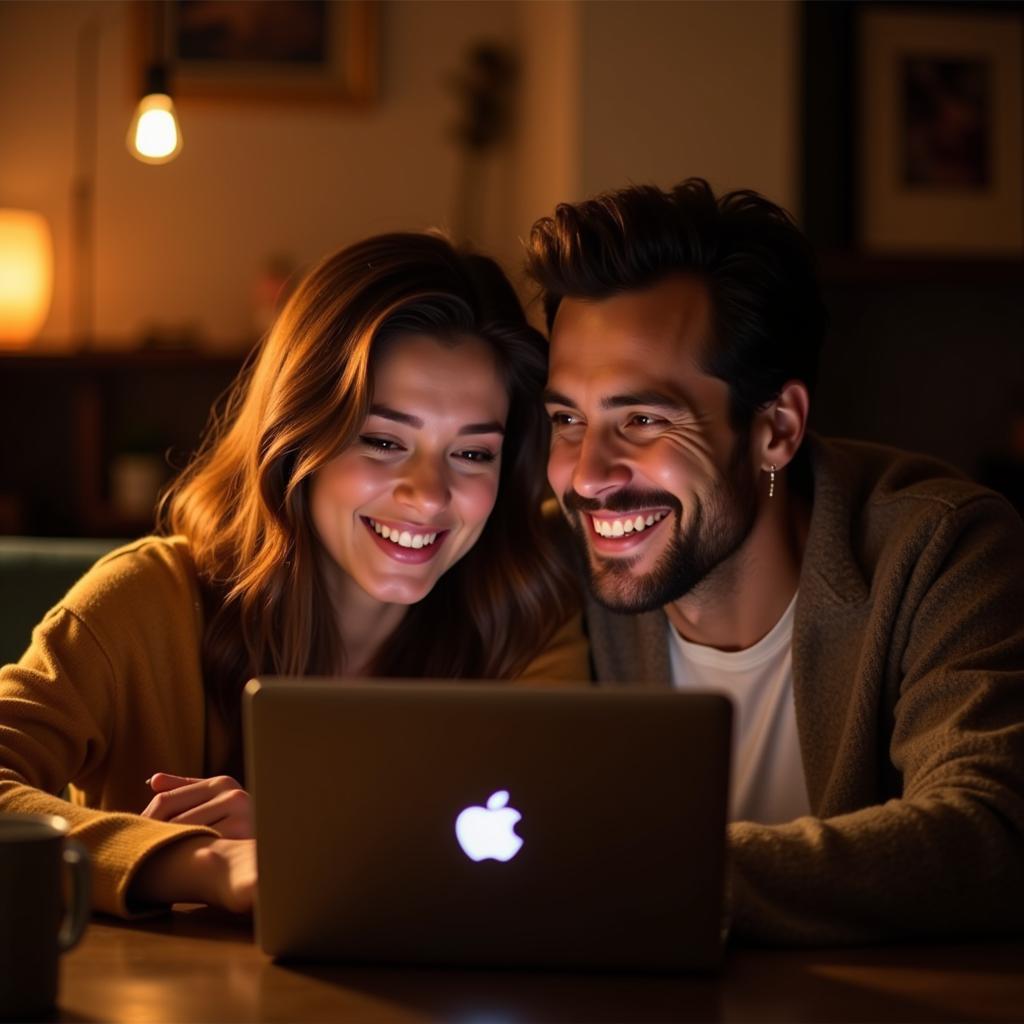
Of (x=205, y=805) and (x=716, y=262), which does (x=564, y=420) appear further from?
(x=205, y=805)

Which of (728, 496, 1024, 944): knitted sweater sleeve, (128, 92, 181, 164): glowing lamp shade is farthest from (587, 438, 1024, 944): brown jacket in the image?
(128, 92, 181, 164): glowing lamp shade

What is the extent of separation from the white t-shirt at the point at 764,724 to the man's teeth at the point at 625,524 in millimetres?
204

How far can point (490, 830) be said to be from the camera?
3.27 feet

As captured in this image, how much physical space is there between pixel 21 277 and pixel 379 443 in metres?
2.61

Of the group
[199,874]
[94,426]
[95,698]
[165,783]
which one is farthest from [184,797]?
[94,426]

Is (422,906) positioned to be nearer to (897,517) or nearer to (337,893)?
(337,893)

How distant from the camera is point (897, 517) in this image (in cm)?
171

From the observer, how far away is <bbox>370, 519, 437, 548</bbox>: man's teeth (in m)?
1.77

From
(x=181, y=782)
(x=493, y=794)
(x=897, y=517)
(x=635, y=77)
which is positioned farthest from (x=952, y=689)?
(x=635, y=77)

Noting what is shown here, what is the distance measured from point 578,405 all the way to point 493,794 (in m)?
0.84

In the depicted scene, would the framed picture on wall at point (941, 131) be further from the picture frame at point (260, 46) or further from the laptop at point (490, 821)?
the laptop at point (490, 821)

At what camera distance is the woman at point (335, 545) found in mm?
1673

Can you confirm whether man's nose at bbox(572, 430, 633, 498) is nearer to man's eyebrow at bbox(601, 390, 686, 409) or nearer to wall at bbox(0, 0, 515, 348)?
man's eyebrow at bbox(601, 390, 686, 409)

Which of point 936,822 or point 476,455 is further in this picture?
point 476,455
